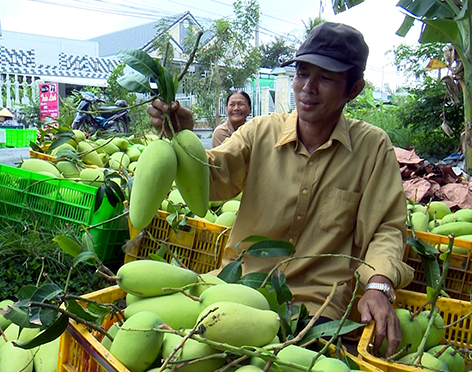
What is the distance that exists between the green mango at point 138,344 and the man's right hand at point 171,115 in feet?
1.50

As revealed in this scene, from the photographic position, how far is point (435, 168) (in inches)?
155

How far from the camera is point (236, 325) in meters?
0.88

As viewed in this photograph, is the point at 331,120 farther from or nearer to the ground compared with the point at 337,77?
nearer to the ground

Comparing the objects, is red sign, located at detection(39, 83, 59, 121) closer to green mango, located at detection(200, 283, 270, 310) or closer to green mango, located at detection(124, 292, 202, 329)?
green mango, located at detection(124, 292, 202, 329)

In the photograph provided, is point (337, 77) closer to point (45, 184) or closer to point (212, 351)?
point (212, 351)

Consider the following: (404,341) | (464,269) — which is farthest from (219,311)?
(464,269)

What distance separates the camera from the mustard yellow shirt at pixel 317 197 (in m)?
1.63

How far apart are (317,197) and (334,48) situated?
1.70ft

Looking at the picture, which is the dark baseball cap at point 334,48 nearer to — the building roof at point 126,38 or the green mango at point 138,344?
the green mango at point 138,344

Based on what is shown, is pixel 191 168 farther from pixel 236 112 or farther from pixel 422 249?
pixel 236 112

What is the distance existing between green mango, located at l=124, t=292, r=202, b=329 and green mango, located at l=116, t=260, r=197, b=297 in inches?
0.8

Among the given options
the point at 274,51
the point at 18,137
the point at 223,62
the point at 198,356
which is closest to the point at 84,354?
the point at 198,356

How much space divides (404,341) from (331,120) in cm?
81

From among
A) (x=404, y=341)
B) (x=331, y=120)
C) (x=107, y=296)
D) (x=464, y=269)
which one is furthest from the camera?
(x=464, y=269)
